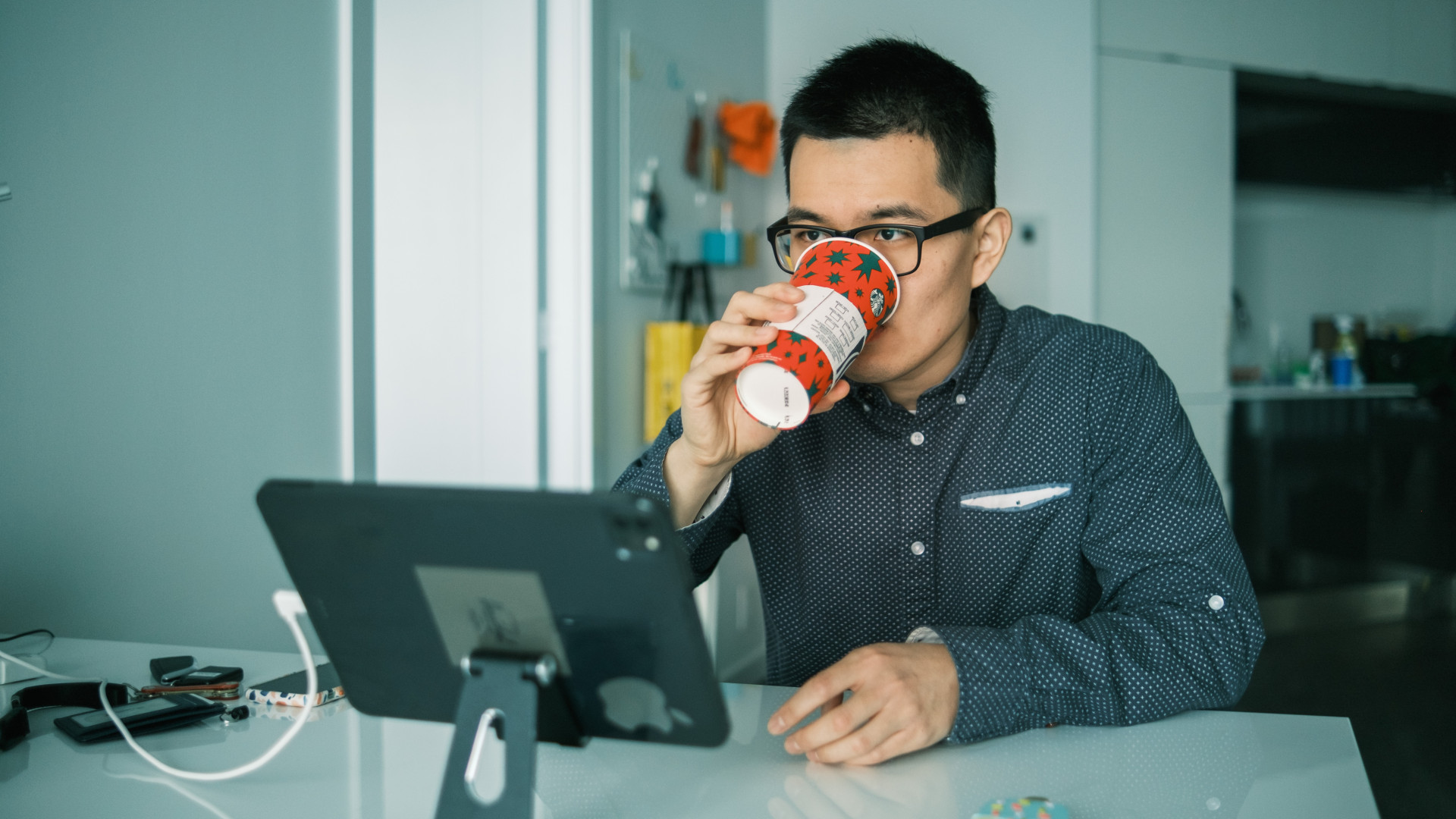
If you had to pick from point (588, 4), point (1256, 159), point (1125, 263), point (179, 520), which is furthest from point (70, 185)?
point (1256, 159)

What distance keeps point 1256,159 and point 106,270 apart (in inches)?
151

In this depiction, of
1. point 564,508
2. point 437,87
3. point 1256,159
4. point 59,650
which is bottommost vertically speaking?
point 59,650

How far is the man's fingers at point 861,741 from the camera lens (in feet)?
2.48

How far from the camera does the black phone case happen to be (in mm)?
847

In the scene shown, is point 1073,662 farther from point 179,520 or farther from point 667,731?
point 179,520

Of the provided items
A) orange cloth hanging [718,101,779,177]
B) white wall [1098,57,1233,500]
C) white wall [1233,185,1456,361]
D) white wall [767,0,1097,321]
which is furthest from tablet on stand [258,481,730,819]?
white wall [1233,185,1456,361]

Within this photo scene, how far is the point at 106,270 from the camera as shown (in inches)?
43.6

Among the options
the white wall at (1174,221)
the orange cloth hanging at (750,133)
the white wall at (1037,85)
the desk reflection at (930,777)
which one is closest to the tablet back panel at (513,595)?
the desk reflection at (930,777)

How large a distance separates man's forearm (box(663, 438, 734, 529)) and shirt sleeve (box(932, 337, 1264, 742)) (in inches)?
11.4

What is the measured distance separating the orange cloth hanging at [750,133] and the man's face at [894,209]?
6.95 ft

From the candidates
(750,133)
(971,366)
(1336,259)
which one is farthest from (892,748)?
(1336,259)

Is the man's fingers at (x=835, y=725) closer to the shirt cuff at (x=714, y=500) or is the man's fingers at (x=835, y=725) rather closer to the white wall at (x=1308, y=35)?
the shirt cuff at (x=714, y=500)

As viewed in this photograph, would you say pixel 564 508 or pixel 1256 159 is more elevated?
pixel 1256 159

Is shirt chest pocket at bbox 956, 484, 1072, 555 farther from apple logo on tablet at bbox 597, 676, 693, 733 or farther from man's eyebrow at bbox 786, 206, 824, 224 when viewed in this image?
apple logo on tablet at bbox 597, 676, 693, 733
